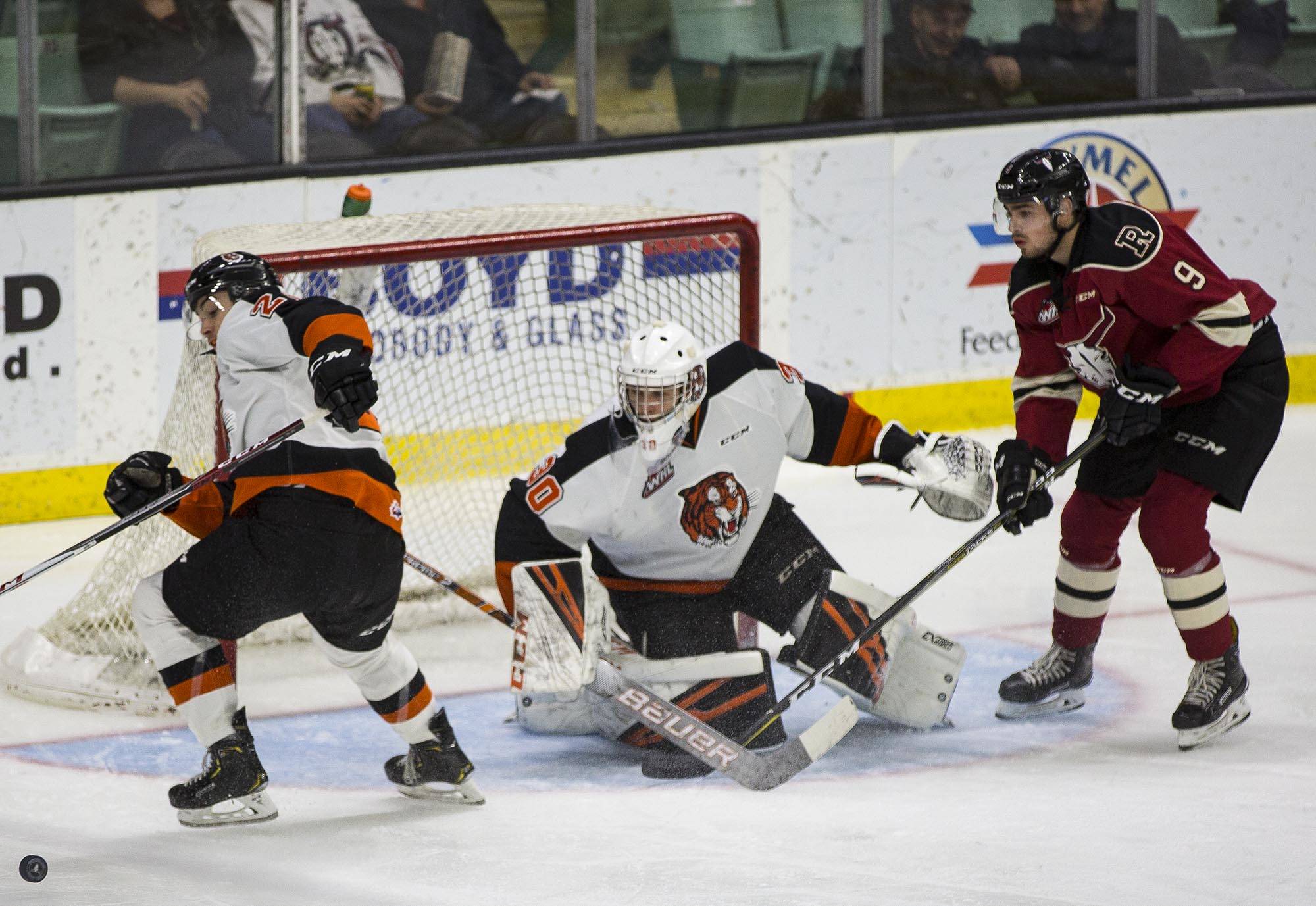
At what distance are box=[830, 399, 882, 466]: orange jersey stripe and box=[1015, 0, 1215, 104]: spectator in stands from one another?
2.90m

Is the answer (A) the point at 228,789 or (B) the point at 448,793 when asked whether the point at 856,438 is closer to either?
(B) the point at 448,793

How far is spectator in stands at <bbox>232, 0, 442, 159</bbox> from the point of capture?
5418 millimetres

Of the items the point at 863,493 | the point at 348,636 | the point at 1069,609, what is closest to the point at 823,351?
the point at 863,493

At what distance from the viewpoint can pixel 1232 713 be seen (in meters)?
3.62

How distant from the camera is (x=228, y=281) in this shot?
3.25 metres

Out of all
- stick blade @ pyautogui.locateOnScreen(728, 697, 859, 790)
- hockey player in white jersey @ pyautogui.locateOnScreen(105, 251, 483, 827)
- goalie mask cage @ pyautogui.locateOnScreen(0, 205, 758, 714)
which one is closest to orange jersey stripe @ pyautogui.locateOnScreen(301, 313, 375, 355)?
hockey player in white jersey @ pyautogui.locateOnScreen(105, 251, 483, 827)

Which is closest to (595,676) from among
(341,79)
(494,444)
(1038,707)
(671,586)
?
(671,586)

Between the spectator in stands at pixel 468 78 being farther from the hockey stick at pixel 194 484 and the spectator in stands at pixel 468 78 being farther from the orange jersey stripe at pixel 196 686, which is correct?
the orange jersey stripe at pixel 196 686

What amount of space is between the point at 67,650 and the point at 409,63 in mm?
2220

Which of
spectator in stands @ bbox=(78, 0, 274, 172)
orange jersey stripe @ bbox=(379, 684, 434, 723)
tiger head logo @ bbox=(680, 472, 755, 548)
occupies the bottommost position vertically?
orange jersey stripe @ bbox=(379, 684, 434, 723)

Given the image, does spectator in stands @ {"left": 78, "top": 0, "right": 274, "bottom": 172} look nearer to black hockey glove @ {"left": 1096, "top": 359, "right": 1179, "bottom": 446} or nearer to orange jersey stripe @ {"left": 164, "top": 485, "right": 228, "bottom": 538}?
orange jersey stripe @ {"left": 164, "top": 485, "right": 228, "bottom": 538}

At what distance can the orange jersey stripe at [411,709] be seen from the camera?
3.30 m

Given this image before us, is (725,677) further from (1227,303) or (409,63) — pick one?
(409,63)

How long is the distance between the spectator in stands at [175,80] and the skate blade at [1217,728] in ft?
9.96
